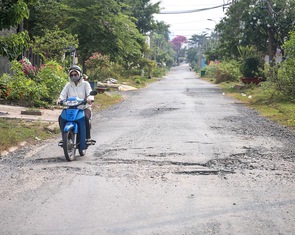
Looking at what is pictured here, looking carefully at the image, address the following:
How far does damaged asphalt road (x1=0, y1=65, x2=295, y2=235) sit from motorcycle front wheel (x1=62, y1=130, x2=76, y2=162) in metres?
0.16

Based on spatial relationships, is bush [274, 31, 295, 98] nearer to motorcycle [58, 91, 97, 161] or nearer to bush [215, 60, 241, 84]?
motorcycle [58, 91, 97, 161]

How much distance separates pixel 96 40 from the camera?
25.5 m

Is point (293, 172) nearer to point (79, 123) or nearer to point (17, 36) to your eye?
point (79, 123)

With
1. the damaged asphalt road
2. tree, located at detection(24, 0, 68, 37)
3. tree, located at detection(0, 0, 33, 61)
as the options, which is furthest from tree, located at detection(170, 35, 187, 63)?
tree, located at detection(0, 0, 33, 61)

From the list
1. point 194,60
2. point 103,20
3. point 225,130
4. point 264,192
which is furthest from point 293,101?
point 194,60

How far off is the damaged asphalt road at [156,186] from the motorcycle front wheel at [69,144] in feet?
0.54

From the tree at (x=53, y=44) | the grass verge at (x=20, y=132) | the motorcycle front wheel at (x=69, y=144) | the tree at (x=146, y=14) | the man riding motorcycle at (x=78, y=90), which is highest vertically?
the tree at (x=146, y=14)

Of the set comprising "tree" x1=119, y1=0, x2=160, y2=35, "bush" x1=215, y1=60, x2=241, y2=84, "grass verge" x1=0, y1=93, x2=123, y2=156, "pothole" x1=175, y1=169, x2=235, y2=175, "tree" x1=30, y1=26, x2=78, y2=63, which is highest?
"tree" x1=119, y1=0, x2=160, y2=35

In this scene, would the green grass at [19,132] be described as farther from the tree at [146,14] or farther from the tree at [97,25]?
the tree at [146,14]

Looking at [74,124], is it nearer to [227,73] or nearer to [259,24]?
[259,24]

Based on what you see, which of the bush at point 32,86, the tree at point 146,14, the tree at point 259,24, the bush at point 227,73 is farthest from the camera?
the tree at point 146,14

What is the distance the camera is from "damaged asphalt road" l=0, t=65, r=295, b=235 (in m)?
4.94

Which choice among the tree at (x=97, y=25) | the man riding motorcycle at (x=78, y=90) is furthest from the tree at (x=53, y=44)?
the man riding motorcycle at (x=78, y=90)

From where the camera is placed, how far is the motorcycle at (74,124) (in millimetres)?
8508
